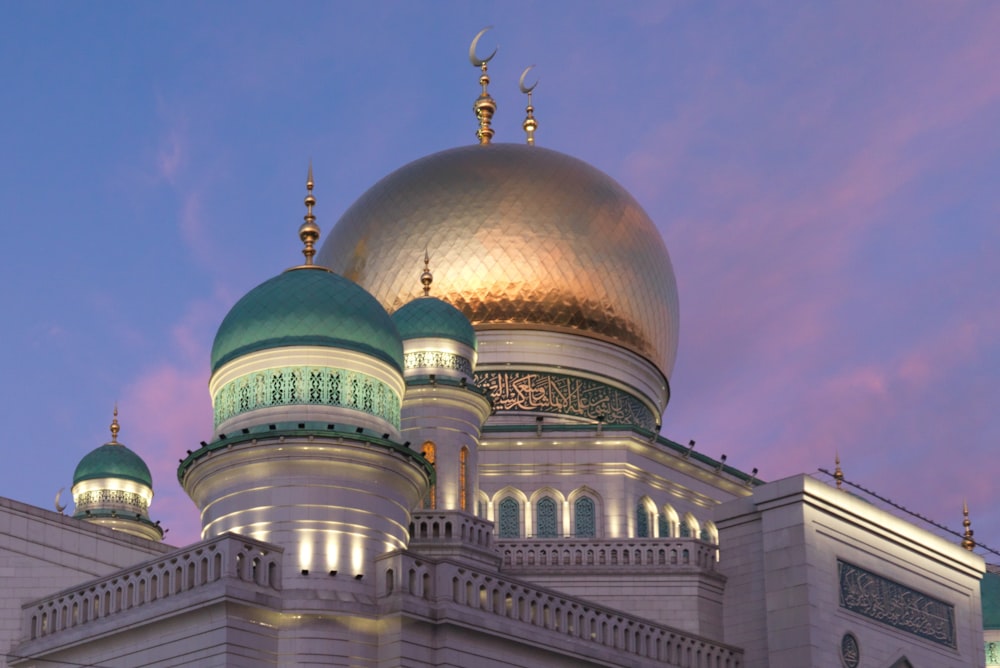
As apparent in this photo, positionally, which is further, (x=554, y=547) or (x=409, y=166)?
(x=409, y=166)

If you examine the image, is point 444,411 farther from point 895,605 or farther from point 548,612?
point 895,605

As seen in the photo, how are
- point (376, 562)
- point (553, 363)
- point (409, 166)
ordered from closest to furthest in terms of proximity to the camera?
1. point (376, 562)
2. point (553, 363)
3. point (409, 166)

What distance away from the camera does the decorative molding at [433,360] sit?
26128 millimetres

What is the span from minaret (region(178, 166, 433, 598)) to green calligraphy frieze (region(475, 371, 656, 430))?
8.60m

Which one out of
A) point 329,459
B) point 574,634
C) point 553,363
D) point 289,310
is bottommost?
point 574,634

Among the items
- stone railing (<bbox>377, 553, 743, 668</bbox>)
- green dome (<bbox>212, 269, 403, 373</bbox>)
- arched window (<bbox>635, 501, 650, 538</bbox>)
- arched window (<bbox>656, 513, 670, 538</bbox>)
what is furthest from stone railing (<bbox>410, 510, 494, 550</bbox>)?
arched window (<bbox>656, 513, 670, 538</bbox>)

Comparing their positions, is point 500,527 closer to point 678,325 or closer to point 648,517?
point 648,517

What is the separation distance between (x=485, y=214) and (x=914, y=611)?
10362mm

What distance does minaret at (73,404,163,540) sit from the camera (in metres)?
32.1

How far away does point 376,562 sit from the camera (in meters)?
19.8

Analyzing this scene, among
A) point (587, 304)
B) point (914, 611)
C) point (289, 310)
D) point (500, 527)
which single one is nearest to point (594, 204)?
point (587, 304)

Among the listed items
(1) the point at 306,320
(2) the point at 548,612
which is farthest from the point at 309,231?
(2) the point at 548,612

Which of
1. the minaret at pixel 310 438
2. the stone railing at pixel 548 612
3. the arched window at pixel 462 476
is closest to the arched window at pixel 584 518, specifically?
the arched window at pixel 462 476

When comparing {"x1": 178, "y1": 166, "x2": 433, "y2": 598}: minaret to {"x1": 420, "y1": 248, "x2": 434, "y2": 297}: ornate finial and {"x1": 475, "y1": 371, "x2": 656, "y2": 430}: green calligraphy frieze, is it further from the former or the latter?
{"x1": 475, "y1": 371, "x2": 656, "y2": 430}: green calligraphy frieze
